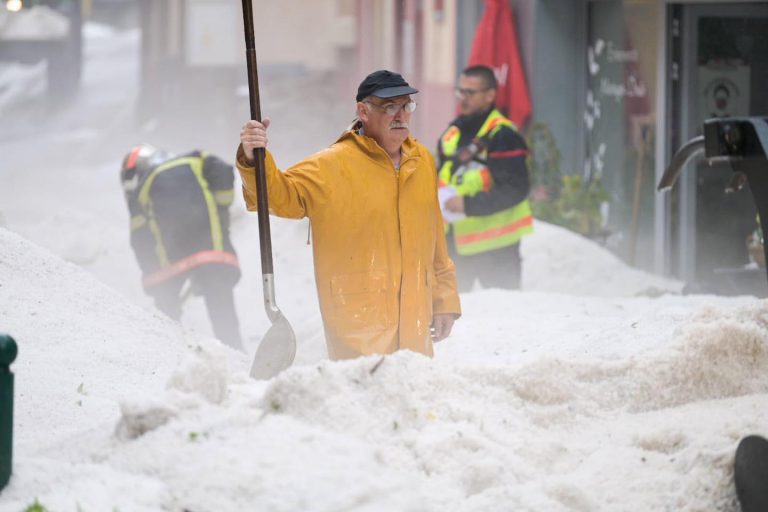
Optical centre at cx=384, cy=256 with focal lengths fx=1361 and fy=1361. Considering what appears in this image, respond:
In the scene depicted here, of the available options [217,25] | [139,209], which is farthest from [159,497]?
[217,25]

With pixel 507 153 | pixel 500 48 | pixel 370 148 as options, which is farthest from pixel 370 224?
pixel 500 48

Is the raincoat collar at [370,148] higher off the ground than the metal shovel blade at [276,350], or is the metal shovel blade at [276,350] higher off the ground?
the raincoat collar at [370,148]

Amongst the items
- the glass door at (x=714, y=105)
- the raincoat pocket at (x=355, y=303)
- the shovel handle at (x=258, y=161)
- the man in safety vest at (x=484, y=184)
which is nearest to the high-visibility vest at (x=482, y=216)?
the man in safety vest at (x=484, y=184)

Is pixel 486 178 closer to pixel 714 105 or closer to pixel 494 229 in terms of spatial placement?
pixel 494 229

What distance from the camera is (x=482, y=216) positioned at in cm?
905

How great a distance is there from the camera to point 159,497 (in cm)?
354

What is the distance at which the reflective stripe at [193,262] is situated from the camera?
8797 millimetres

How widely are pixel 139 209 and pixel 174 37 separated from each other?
20.0 meters

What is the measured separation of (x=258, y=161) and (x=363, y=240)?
23.8 inches

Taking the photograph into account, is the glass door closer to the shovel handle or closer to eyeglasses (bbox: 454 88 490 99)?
eyeglasses (bbox: 454 88 490 99)

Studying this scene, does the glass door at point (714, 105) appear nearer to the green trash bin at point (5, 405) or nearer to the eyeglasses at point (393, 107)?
the eyeglasses at point (393, 107)

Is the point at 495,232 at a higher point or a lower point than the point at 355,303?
lower

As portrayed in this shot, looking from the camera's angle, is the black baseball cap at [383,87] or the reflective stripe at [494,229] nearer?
the black baseball cap at [383,87]

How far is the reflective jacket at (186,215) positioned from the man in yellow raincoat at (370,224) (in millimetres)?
3309
